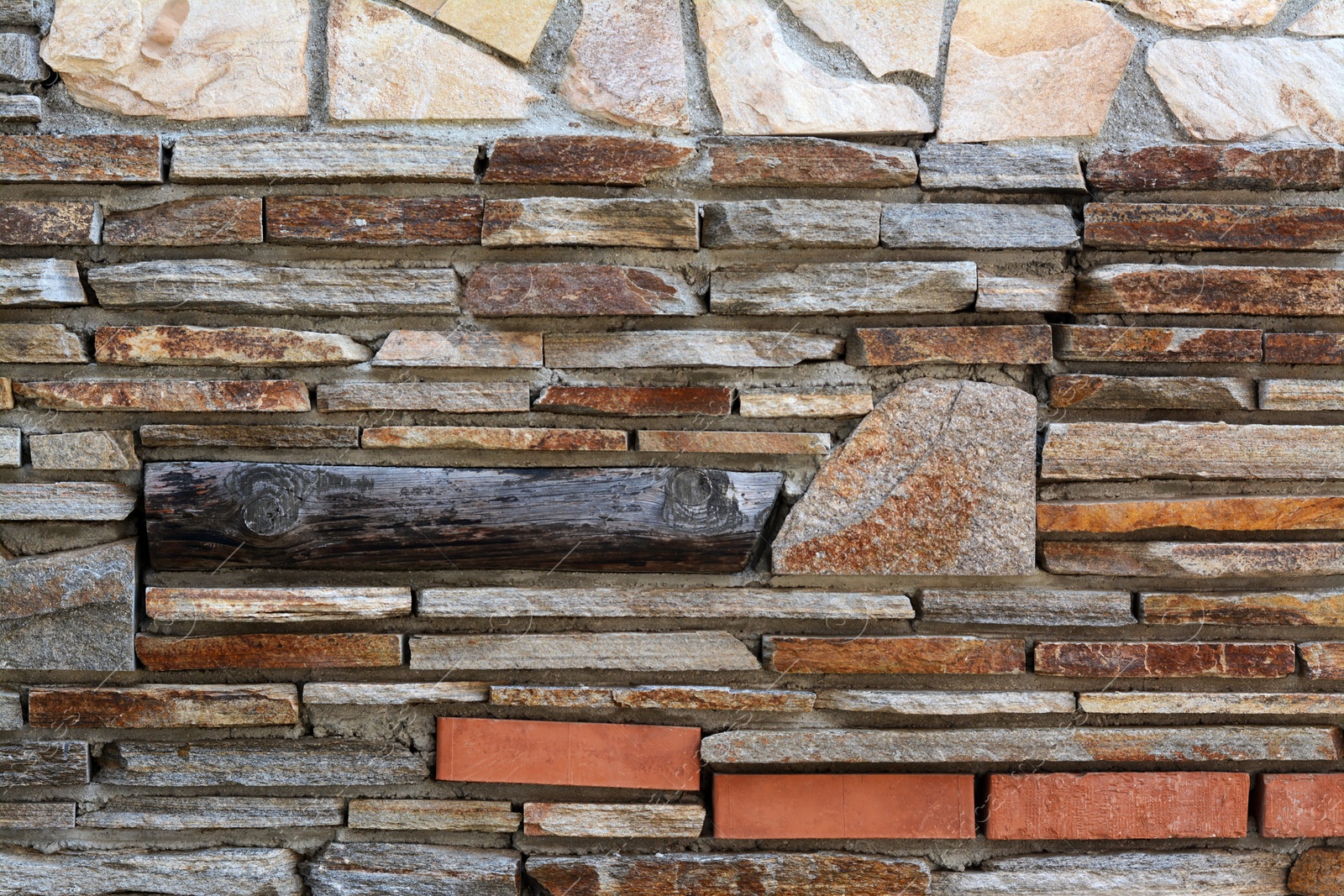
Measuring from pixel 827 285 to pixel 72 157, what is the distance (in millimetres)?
1228

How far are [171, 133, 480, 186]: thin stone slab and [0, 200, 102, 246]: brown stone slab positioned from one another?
0.53 ft

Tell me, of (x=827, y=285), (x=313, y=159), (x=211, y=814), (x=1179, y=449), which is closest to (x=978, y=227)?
(x=827, y=285)

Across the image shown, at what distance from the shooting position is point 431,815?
1479 mm

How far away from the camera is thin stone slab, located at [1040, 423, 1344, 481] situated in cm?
145

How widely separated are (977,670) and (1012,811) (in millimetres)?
245

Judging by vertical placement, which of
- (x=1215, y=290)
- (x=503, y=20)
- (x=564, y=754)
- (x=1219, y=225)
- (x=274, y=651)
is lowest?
(x=564, y=754)

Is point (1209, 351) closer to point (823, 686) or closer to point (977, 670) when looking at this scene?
point (977, 670)

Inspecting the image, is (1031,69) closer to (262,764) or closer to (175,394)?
(175,394)

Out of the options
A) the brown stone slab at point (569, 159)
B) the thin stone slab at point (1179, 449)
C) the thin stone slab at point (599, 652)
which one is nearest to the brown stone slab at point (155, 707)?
the thin stone slab at point (599, 652)

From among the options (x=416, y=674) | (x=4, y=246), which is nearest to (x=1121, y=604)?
(x=416, y=674)

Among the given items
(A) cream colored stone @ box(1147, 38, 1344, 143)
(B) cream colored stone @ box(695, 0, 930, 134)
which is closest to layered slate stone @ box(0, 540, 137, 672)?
(B) cream colored stone @ box(695, 0, 930, 134)

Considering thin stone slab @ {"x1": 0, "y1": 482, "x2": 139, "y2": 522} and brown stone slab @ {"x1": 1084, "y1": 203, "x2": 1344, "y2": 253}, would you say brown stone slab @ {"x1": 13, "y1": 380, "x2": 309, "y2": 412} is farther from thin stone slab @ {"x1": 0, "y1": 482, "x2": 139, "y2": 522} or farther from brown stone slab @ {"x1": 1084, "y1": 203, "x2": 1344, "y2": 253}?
brown stone slab @ {"x1": 1084, "y1": 203, "x2": 1344, "y2": 253}

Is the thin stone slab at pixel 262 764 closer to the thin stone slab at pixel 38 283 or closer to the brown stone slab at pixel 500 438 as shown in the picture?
the brown stone slab at pixel 500 438

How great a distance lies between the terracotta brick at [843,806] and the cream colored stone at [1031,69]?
3.51 ft
